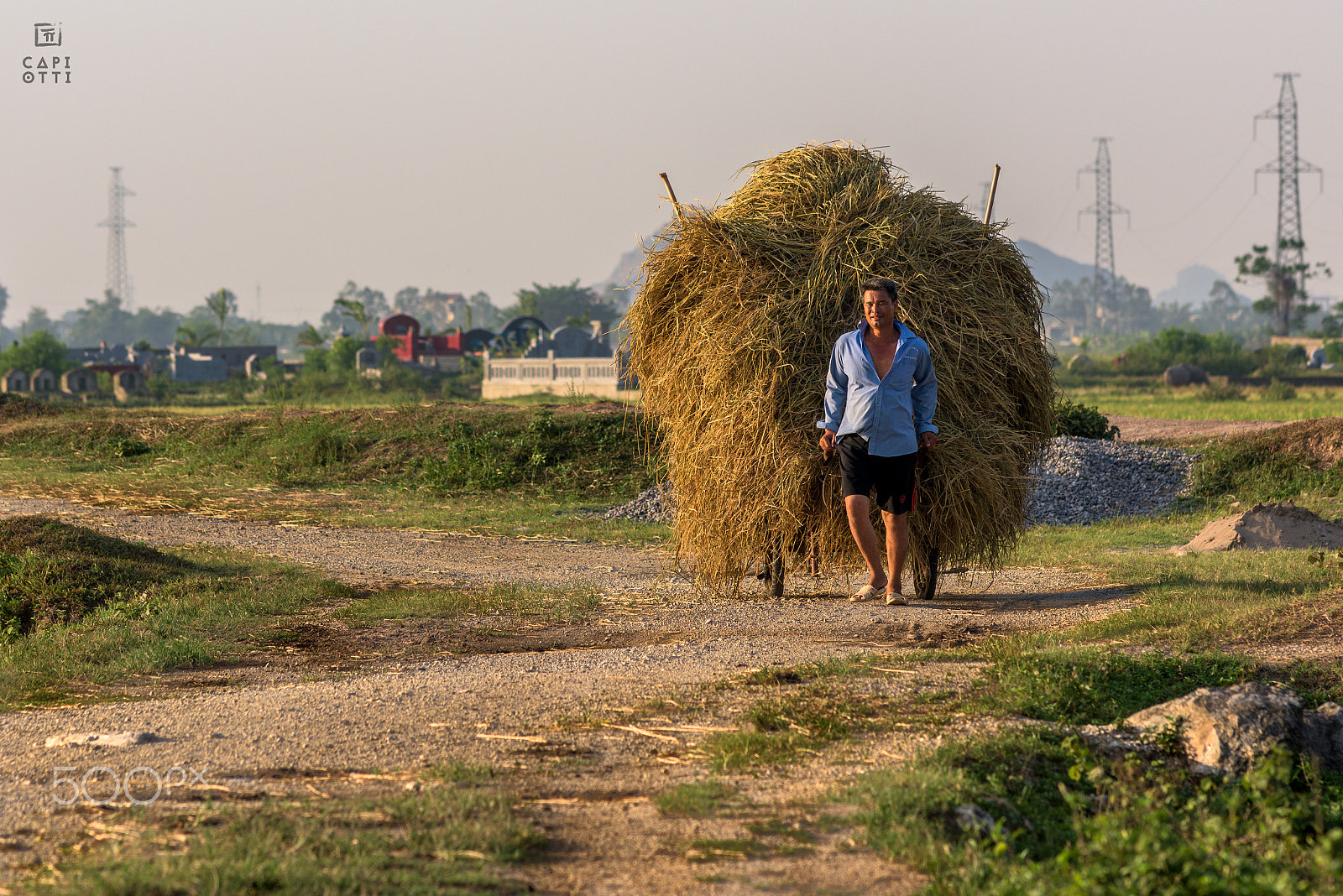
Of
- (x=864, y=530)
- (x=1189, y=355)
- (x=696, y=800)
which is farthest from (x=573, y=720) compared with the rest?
(x=1189, y=355)

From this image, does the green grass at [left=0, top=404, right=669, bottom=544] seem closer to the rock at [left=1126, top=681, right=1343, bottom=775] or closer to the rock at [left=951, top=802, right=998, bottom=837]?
the rock at [left=1126, top=681, right=1343, bottom=775]

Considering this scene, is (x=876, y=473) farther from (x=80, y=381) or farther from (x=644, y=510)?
(x=80, y=381)

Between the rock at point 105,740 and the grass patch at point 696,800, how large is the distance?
7.38ft

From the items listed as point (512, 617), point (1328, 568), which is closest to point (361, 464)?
point (512, 617)

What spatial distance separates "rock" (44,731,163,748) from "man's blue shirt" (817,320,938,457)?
13.5ft

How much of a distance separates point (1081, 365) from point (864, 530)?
189 feet

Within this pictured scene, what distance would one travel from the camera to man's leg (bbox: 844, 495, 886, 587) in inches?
263

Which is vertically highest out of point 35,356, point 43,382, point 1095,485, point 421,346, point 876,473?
point 421,346

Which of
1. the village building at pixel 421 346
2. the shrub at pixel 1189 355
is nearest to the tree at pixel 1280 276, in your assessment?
the shrub at pixel 1189 355

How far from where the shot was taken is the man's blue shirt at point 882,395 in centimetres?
655

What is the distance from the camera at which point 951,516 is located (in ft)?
23.1

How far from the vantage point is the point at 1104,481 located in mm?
15531

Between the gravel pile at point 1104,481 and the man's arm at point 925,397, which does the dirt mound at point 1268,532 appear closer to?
the gravel pile at point 1104,481

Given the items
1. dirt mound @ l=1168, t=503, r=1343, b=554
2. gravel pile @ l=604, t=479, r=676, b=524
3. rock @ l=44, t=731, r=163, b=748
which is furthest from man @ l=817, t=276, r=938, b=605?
gravel pile @ l=604, t=479, r=676, b=524
